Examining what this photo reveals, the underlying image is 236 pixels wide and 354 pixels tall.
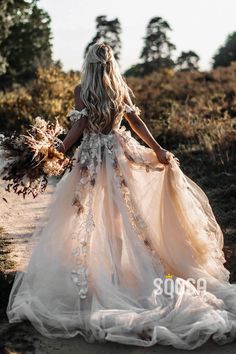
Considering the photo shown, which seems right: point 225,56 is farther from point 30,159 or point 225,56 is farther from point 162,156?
point 30,159

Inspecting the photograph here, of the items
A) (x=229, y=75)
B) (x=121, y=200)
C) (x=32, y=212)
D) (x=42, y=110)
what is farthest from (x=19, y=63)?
(x=121, y=200)

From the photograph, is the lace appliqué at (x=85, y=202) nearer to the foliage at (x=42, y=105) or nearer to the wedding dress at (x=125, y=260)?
the wedding dress at (x=125, y=260)

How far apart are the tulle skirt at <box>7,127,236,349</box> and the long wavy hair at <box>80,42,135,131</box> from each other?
27 centimetres

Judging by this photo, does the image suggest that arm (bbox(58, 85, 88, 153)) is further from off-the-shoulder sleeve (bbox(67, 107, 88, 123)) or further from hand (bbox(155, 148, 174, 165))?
hand (bbox(155, 148, 174, 165))

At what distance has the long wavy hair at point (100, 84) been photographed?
4.36 meters

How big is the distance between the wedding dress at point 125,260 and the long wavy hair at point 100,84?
0.16 m

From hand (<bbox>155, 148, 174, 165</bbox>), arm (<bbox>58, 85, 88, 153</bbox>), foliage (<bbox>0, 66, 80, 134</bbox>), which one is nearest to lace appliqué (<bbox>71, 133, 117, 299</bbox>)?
arm (<bbox>58, 85, 88, 153</bbox>)

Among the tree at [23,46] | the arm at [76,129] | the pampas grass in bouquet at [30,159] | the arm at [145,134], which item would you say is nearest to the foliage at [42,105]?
A: the arm at [145,134]

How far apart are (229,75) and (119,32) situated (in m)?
46.1

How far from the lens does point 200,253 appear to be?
4621 millimetres

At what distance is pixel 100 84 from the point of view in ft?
14.3

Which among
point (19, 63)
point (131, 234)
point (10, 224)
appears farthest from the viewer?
point (19, 63)

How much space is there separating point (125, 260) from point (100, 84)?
1556 millimetres

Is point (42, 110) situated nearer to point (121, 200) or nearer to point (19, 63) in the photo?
point (121, 200)
